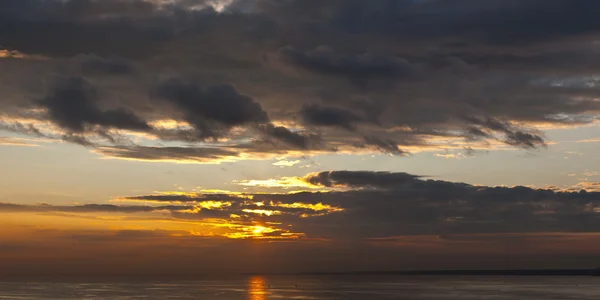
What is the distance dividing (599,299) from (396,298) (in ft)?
135

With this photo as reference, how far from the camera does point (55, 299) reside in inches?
5694

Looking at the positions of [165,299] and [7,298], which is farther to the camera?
[7,298]

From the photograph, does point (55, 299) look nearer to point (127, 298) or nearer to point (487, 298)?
point (127, 298)

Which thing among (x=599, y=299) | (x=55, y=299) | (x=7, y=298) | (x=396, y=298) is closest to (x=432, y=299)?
(x=396, y=298)

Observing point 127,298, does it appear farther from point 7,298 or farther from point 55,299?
point 7,298

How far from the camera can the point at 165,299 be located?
140 meters

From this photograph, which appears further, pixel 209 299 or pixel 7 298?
pixel 7 298

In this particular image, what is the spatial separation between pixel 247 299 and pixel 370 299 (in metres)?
25.6

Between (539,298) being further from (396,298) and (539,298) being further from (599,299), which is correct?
(396,298)

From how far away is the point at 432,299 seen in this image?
148125 mm

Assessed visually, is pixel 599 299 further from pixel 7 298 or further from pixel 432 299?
pixel 7 298

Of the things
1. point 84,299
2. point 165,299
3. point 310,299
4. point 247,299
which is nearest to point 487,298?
point 310,299

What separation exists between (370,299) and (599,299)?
46.8 meters

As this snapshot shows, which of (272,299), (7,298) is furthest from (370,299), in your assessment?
(7,298)
